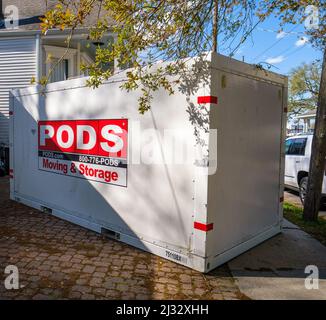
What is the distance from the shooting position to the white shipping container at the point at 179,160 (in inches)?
159

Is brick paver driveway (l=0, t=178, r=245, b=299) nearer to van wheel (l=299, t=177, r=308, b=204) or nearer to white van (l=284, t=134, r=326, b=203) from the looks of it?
van wheel (l=299, t=177, r=308, b=204)

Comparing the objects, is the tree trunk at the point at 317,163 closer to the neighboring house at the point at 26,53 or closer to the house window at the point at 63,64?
the neighboring house at the point at 26,53

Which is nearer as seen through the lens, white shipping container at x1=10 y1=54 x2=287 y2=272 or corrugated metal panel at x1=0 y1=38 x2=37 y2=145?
white shipping container at x1=10 y1=54 x2=287 y2=272

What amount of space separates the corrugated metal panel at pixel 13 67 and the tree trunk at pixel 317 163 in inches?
417

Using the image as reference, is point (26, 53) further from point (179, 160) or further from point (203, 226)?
point (203, 226)

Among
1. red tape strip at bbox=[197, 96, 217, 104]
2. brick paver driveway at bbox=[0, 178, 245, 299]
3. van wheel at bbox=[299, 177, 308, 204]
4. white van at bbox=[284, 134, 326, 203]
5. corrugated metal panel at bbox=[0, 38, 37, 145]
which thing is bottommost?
brick paver driveway at bbox=[0, 178, 245, 299]

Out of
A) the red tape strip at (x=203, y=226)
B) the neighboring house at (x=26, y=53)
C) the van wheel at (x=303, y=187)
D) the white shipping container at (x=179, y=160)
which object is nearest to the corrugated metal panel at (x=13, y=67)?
the neighboring house at (x=26, y=53)

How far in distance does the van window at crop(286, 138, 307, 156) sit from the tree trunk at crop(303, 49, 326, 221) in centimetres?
272

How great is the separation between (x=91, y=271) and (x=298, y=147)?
7.62m

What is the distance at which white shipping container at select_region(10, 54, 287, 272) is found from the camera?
4047 millimetres

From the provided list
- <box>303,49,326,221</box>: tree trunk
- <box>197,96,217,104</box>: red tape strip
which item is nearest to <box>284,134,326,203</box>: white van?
<box>303,49,326,221</box>: tree trunk

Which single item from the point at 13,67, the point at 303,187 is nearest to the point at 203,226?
the point at 303,187
